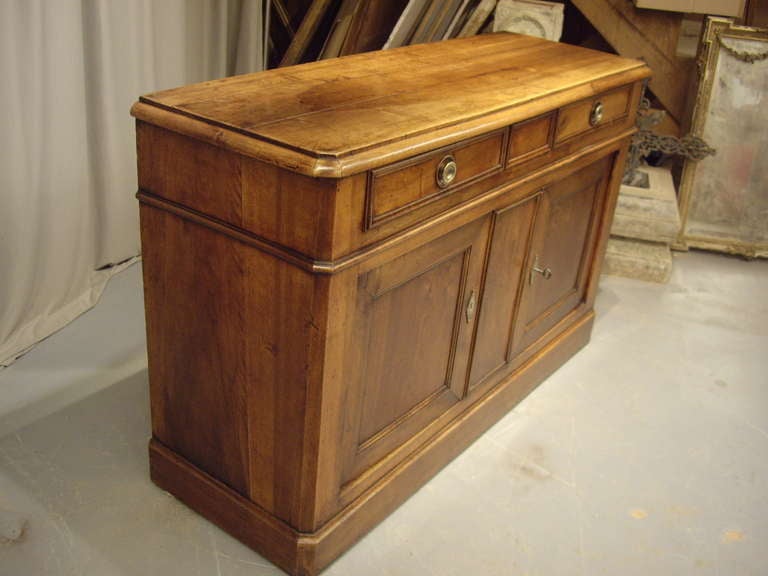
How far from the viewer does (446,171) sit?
5.92ft

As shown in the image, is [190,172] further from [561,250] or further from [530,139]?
[561,250]

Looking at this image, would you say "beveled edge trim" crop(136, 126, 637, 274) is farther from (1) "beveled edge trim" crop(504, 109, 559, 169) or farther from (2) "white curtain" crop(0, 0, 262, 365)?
(2) "white curtain" crop(0, 0, 262, 365)

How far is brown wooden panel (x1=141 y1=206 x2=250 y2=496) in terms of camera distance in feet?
5.80

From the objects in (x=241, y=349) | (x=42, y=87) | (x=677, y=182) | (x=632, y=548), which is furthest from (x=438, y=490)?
(x=677, y=182)

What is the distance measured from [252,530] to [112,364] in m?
0.86

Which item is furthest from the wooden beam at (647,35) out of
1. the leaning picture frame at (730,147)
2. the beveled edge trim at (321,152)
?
the beveled edge trim at (321,152)

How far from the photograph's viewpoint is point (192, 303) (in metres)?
1.84

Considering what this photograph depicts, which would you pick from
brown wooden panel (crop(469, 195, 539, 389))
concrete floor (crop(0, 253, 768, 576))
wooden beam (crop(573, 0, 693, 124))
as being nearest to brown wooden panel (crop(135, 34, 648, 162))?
brown wooden panel (crop(469, 195, 539, 389))

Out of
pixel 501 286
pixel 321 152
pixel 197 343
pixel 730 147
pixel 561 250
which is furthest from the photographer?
pixel 730 147

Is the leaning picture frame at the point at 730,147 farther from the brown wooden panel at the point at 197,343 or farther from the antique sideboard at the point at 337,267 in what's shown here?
the brown wooden panel at the point at 197,343

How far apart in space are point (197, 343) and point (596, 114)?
4.11 feet

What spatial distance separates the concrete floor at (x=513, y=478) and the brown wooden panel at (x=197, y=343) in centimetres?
18

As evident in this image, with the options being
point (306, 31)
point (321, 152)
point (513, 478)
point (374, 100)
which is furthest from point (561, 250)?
point (306, 31)

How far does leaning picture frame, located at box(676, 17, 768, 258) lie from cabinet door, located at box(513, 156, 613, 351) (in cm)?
104
